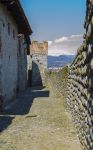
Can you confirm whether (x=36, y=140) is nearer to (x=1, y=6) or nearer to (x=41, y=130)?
(x=41, y=130)

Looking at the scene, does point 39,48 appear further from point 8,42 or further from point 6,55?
point 6,55

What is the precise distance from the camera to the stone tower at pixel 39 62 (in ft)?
137

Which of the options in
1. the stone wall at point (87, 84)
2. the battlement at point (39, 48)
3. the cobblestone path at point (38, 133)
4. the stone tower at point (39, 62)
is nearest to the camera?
the stone wall at point (87, 84)

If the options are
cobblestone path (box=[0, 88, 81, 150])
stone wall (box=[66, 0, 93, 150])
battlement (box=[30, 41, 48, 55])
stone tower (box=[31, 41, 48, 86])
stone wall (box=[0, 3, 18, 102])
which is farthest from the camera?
battlement (box=[30, 41, 48, 55])

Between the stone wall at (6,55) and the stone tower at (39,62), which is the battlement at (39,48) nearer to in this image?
the stone tower at (39,62)

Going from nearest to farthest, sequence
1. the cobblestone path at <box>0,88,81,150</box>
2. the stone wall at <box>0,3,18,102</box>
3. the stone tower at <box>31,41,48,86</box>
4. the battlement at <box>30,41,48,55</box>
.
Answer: the cobblestone path at <box>0,88,81,150</box>, the stone wall at <box>0,3,18,102</box>, the stone tower at <box>31,41,48,86</box>, the battlement at <box>30,41,48,55</box>

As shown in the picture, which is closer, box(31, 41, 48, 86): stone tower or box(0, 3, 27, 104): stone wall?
box(0, 3, 27, 104): stone wall

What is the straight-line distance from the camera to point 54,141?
8.59 metres

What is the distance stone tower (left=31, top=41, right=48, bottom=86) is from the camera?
41844mm

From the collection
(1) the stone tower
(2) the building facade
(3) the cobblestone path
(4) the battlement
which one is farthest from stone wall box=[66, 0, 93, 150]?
(4) the battlement

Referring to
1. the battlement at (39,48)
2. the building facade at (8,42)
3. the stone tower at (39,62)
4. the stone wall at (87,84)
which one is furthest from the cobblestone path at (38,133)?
the battlement at (39,48)

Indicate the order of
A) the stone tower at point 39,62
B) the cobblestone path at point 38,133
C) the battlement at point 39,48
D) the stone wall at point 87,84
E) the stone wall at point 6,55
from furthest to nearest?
the battlement at point 39,48 < the stone tower at point 39,62 < the stone wall at point 6,55 < the cobblestone path at point 38,133 < the stone wall at point 87,84

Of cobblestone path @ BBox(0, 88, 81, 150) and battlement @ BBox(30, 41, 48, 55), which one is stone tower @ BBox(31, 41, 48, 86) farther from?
cobblestone path @ BBox(0, 88, 81, 150)

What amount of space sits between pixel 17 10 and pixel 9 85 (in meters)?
3.64
